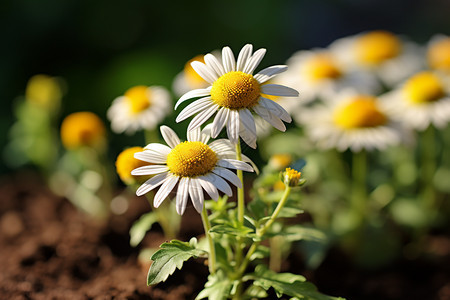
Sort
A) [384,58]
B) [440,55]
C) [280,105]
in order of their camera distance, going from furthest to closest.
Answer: [384,58], [440,55], [280,105]

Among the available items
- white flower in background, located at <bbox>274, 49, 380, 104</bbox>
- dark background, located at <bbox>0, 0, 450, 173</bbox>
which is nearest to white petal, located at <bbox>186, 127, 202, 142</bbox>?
white flower in background, located at <bbox>274, 49, 380, 104</bbox>

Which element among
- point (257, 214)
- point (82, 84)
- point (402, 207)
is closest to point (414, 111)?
point (402, 207)

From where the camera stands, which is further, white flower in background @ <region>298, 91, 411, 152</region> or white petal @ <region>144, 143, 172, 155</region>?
white flower in background @ <region>298, 91, 411, 152</region>

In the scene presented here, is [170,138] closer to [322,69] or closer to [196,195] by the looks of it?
[196,195]

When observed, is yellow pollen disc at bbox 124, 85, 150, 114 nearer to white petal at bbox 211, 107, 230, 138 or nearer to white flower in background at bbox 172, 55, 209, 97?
white flower in background at bbox 172, 55, 209, 97

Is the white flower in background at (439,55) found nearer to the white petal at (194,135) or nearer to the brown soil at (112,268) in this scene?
the brown soil at (112,268)

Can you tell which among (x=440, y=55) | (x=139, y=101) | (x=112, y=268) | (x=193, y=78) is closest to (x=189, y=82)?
(x=193, y=78)

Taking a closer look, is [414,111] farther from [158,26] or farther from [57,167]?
[158,26]
